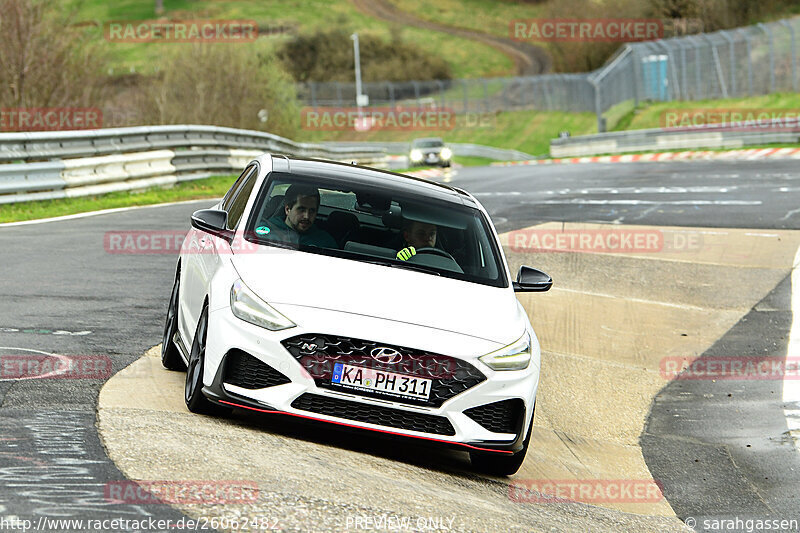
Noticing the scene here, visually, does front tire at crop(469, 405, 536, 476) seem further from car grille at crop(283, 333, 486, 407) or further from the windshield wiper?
the windshield wiper

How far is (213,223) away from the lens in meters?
7.40

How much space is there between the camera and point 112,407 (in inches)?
264

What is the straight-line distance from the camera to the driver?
7.51m

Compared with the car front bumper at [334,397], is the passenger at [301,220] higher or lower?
higher

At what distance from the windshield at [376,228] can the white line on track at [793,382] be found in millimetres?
2933

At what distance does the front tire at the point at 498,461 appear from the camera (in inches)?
268

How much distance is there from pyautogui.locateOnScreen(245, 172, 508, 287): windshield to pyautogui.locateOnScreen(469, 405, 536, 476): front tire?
109 cm

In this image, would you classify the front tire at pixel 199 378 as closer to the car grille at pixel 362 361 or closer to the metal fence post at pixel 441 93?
the car grille at pixel 362 361

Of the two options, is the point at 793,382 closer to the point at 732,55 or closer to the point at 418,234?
the point at 418,234

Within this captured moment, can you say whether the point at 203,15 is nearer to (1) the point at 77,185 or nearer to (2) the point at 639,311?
(1) the point at 77,185

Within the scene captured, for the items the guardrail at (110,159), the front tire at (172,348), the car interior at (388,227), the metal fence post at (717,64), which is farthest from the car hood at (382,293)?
the metal fence post at (717,64)

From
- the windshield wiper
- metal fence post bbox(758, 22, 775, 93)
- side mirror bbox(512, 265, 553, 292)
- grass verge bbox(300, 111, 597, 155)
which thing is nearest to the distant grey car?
metal fence post bbox(758, 22, 775, 93)

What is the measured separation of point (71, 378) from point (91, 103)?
19213mm

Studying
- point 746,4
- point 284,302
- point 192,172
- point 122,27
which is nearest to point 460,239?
point 284,302
